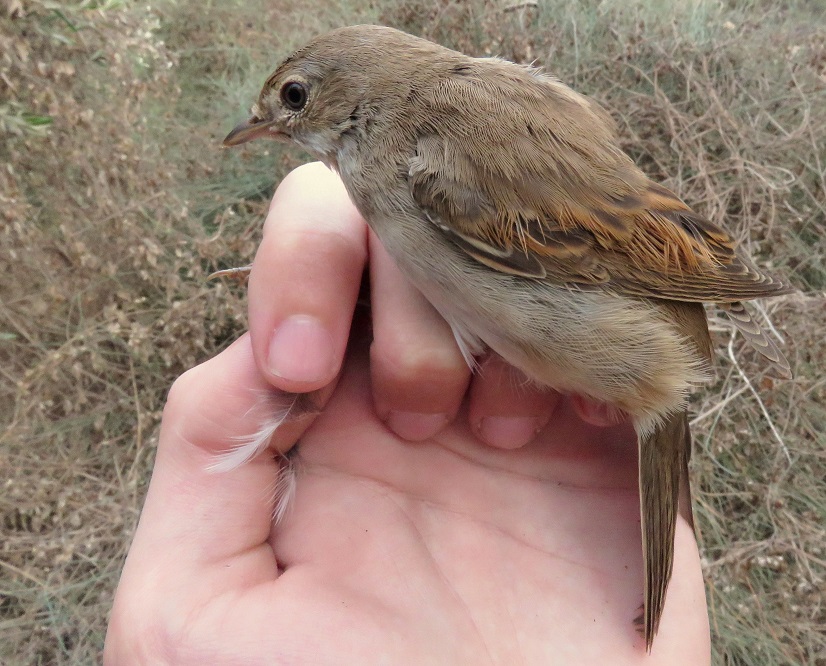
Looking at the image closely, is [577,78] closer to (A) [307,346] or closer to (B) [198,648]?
(A) [307,346]

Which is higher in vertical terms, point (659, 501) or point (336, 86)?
point (336, 86)

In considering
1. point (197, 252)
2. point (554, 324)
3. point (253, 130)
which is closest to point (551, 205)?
point (554, 324)

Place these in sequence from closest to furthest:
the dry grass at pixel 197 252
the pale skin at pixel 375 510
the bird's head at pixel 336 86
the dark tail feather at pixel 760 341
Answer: the pale skin at pixel 375 510
the dark tail feather at pixel 760 341
the bird's head at pixel 336 86
the dry grass at pixel 197 252

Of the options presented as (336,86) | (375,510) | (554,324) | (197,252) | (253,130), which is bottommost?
(197,252)

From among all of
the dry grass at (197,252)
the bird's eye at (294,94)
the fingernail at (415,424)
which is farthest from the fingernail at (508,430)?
the dry grass at (197,252)

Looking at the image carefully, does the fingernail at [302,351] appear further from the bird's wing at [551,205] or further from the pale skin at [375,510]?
the bird's wing at [551,205]

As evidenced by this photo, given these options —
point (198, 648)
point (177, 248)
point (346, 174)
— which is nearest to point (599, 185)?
point (346, 174)

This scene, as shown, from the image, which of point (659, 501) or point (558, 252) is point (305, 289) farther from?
point (659, 501)
